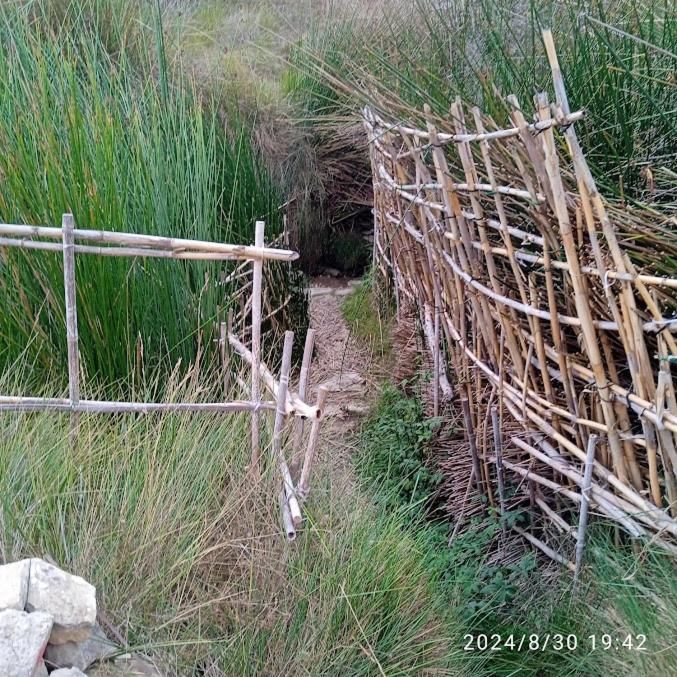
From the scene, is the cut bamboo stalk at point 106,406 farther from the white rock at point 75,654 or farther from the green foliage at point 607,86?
the green foliage at point 607,86

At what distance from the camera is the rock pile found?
1.37 m

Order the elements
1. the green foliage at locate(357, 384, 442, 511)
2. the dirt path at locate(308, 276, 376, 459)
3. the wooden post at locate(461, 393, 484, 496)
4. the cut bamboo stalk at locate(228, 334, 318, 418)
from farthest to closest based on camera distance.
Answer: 1. the dirt path at locate(308, 276, 376, 459)
2. the green foliage at locate(357, 384, 442, 511)
3. the wooden post at locate(461, 393, 484, 496)
4. the cut bamboo stalk at locate(228, 334, 318, 418)

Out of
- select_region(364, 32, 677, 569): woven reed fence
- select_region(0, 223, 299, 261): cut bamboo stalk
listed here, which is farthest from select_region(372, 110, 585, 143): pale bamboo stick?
select_region(0, 223, 299, 261): cut bamboo stalk

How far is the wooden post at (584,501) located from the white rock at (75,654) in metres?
1.27

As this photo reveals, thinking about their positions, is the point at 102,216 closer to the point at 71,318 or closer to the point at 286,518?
the point at 71,318

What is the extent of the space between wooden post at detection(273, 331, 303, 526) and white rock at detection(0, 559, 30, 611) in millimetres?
635

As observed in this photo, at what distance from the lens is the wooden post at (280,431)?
196 centimetres

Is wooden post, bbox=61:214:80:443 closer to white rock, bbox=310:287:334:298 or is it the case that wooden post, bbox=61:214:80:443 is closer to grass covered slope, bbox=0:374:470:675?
grass covered slope, bbox=0:374:470:675

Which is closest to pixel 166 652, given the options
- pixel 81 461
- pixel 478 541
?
pixel 81 461

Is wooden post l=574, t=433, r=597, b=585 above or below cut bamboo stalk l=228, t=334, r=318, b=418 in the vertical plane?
below

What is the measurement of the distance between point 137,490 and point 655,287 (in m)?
1.33

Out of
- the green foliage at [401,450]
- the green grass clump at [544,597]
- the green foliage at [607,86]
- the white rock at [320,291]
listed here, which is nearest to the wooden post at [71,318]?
the green grass clump at [544,597]

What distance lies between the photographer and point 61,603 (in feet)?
4.82

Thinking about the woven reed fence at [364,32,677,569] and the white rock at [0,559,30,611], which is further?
the woven reed fence at [364,32,677,569]
